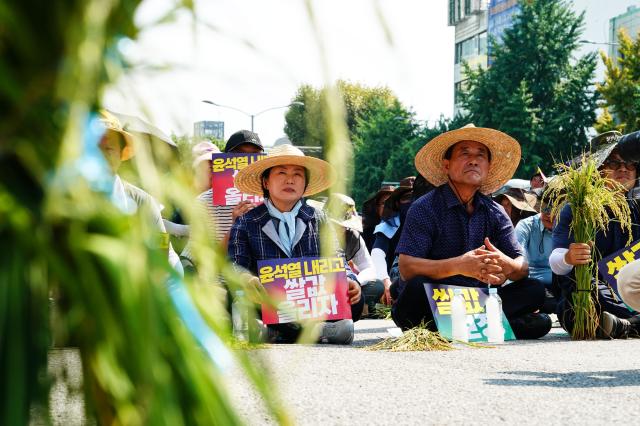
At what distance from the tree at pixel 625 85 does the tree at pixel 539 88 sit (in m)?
4.57

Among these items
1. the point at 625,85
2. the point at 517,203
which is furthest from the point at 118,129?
the point at 625,85

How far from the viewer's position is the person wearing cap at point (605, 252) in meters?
7.57

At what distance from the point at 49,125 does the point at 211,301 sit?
191 mm

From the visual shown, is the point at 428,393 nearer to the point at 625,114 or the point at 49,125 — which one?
the point at 49,125

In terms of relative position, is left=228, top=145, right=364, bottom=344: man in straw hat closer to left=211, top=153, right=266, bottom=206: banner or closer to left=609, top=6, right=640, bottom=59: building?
left=211, top=153, right=266, bottom=206: banner

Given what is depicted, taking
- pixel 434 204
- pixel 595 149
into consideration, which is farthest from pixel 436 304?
pixel 595 149

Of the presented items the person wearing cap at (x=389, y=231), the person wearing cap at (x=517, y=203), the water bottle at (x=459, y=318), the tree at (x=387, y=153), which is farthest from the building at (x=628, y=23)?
the water bottle at (x=459, y=318)

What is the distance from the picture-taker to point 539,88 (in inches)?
1677

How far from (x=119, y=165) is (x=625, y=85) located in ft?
120

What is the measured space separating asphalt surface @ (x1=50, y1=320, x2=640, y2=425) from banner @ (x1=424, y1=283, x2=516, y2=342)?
510 millimetres

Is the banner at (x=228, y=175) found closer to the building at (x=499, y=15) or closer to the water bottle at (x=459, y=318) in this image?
the water bottle at (x=459, y=318)

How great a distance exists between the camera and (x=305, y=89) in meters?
0.86

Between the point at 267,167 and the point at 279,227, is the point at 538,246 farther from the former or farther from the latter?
the point at 267,167

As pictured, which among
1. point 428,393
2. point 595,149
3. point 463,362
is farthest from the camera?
point 595,149
